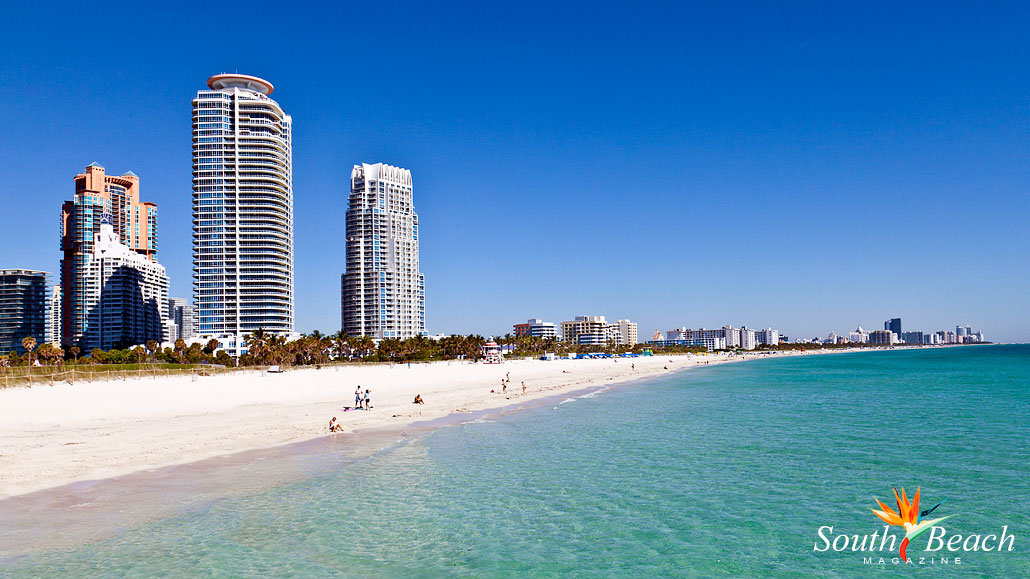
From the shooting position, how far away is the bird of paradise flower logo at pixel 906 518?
1568 centimetres

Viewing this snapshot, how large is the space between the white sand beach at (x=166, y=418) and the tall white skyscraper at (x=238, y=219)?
94.3 metres

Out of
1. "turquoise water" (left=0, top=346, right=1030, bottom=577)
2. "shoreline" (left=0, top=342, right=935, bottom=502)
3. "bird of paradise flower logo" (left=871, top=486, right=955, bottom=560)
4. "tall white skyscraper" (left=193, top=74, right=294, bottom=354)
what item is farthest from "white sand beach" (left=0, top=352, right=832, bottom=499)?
"tall white skyscraper" (left=193, top=74, right=294, bottom=354)

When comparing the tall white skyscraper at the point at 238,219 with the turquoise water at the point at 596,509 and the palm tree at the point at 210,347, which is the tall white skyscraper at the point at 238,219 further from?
the turquoise water at the point at 596,509

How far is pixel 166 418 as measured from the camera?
34562mm

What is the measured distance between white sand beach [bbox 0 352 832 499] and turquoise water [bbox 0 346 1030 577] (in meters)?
6.07

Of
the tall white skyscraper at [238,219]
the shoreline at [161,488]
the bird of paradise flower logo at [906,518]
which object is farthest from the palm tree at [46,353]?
the bird of paradise flower logo at [906,518]

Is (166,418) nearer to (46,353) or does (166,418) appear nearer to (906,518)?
(906,518)

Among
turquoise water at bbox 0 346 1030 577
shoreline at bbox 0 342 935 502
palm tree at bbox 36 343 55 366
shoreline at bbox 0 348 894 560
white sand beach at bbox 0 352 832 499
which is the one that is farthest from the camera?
palm tree at bbox 36 343 55 366

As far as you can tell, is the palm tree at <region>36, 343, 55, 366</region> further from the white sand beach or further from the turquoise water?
the turquoise water

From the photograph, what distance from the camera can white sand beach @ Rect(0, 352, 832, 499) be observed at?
22.2m

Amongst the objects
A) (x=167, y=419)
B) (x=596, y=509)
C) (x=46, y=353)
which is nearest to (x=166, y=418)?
(x=167, y=419)

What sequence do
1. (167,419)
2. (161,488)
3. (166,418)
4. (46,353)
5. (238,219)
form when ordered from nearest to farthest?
(161,488), (167,419), (166,418), (46,353), (238,219)

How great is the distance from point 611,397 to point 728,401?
1038cm

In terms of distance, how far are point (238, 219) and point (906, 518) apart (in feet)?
528
